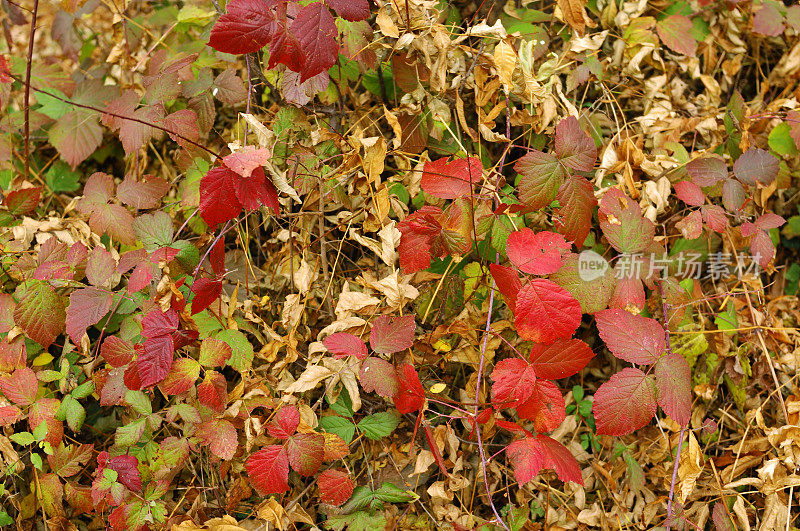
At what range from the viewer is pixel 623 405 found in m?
1.14

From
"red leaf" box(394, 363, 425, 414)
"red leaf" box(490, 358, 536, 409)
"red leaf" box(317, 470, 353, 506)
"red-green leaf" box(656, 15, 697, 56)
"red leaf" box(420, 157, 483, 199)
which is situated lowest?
Result: "red leaf" box(317, 470, 353, 506)

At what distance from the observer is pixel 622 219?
4.18ft

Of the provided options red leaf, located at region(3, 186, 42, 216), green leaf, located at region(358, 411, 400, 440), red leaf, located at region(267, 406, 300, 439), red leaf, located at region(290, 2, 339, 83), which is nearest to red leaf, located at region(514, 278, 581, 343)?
green leaf, located at region(358, 411, 400, 440)

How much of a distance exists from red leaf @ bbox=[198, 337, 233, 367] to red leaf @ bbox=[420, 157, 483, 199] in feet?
1.76

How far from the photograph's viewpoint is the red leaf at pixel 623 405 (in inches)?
44.9

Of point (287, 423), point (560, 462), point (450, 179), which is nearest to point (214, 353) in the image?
point (287, 423)

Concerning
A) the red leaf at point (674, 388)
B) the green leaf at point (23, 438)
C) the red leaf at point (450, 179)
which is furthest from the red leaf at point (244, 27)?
the red leaf at point (674, 388)

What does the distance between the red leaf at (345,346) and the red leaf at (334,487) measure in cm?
25

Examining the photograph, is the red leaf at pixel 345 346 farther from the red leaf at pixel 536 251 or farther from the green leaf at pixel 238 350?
the red leaf at pixel 536 251

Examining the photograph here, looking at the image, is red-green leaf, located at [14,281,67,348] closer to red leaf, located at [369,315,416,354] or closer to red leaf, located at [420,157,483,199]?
red leaf, located at [369,315,416,354]

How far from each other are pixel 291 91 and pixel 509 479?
1022 mm

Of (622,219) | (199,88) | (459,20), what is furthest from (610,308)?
(199,88)

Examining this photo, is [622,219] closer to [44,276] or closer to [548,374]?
[548,374]

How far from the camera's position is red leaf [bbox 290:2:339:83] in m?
1.08
